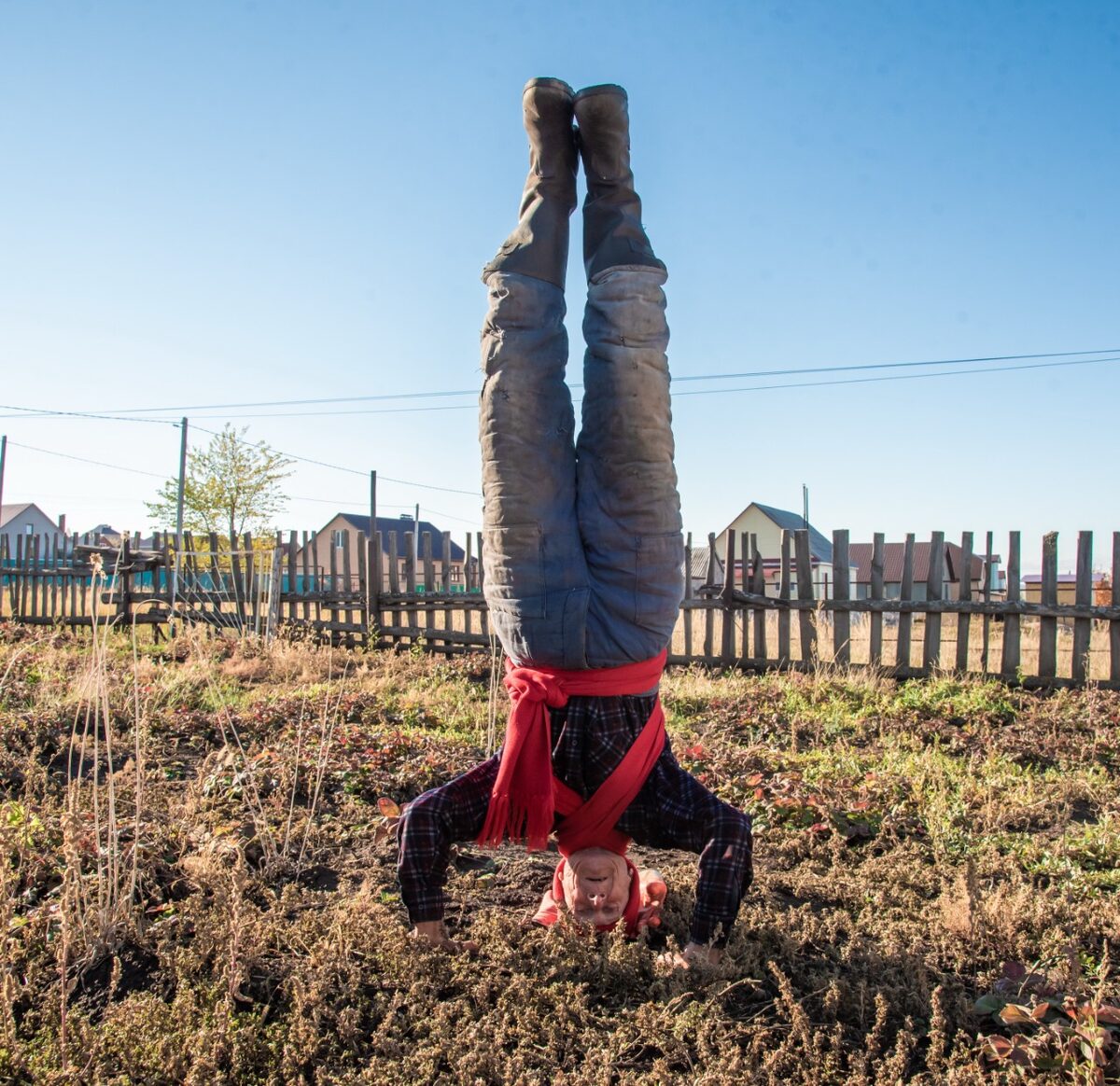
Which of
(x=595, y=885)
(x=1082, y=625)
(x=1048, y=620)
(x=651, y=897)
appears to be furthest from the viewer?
(x=1048, y=620)

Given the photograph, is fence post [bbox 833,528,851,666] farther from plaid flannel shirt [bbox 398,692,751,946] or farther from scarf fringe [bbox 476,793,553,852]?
scarf fringe [bbox 476,793,553,852]

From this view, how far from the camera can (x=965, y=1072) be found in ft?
6.81

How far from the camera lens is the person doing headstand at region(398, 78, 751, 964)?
263 cm

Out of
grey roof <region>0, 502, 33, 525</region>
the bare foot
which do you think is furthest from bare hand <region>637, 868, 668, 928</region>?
grey roof <region>0, 502, 33, 525</region>

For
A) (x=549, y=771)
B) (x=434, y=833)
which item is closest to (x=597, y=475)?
(x=549, y=771)

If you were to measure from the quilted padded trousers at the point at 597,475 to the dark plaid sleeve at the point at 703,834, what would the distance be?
43 cm

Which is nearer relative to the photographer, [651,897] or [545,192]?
[545,192]

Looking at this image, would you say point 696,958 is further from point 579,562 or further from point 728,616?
point 728,616

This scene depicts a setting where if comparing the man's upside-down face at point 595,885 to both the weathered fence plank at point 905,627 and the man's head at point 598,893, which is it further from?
the weathered fence plank at point 905,627

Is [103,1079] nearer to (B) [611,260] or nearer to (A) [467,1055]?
(A) [467,1055]

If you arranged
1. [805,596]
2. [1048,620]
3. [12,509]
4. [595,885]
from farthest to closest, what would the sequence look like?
[12,509] → [805,596] → [1048,620] → [595,885]

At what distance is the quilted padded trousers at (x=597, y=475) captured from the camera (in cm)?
267

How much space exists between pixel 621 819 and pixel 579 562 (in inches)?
32.4

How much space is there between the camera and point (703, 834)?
8.49ft
